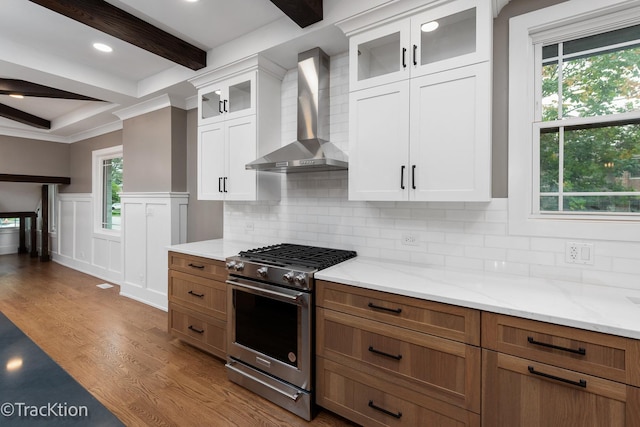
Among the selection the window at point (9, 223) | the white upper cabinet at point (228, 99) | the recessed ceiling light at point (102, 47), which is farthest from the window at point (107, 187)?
the window at point (9, 223)

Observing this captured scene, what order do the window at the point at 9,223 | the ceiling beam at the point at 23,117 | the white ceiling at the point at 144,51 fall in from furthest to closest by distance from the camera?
the window at the point at 9,223 < the ceiling beam at the point at 23,117 < the white ceiling at the point at 144,51

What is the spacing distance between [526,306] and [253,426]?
5.70 ft

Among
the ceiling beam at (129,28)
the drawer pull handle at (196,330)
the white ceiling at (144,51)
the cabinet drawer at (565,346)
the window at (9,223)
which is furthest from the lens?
the window at (9,223)

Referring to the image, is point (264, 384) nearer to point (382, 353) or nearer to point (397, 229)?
point (382, 353)

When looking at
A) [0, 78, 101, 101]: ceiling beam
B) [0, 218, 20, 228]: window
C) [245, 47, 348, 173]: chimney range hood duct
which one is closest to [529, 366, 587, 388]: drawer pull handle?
[245, 47, 348, 173]: chimney range hood duct

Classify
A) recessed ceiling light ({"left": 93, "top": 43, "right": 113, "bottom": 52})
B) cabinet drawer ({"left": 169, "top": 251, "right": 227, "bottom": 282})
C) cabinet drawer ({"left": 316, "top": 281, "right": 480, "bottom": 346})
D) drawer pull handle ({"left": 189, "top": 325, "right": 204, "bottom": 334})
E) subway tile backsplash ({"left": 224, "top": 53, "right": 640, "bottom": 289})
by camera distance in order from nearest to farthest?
cabinet drawer ({"left": 316, "top": 281, "right": 480, "bottom": 346}) → subway tile backsplash ({"left": 224, "top": 53, "right": 640, "bottom": 289}) → cabinet drawer ({"left": 169, "top": 251, "right": 227, "bottom": 282}) → drawer pull handle ({"left": 189, "top": 325, "right": 204, "bottom": 334}) → recessed ceiling light ({"left": 93, "top": 43, "right": 113, "bottom": 52})

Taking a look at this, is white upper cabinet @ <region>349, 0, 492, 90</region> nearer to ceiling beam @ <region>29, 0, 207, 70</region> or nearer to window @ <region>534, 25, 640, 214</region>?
window @ <region>534, 25, 640, 214</region>

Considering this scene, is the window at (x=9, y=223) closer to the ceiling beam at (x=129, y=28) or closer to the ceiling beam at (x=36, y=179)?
the ceiling beam at (x=36, y=179)

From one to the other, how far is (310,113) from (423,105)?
102cm

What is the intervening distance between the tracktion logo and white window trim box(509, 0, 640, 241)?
9.92ft

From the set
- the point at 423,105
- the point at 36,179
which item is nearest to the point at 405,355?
the point at 423,105

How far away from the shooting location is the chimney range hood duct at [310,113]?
2430mm

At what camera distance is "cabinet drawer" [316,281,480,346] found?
1.46 m

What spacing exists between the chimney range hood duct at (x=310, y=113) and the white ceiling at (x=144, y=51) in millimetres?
127
